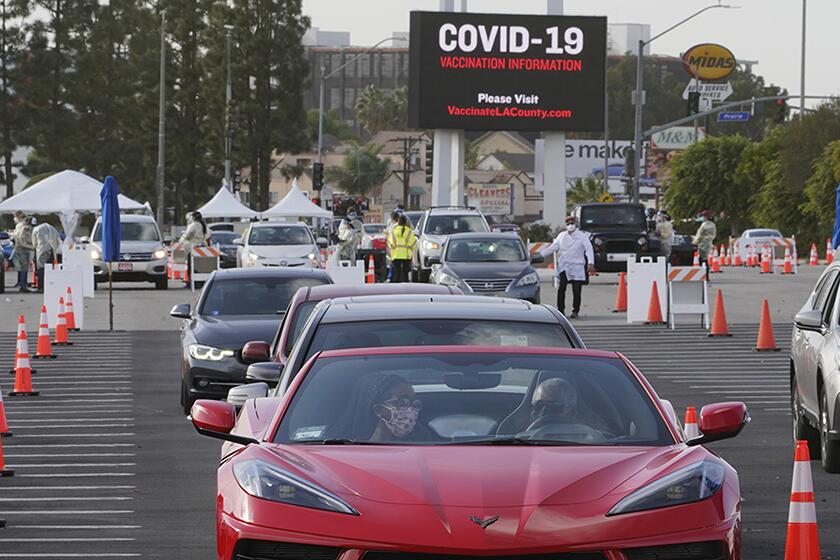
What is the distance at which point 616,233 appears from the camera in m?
45.0

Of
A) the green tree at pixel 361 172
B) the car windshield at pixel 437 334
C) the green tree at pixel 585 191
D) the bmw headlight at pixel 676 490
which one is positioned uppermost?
the green tree at pixel 361 172

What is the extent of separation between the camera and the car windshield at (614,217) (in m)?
45.6

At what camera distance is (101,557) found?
33.5ft

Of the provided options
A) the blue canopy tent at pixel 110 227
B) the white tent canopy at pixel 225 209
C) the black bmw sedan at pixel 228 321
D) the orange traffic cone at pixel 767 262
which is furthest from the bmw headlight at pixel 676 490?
the white tent canopy at pixel 225 209

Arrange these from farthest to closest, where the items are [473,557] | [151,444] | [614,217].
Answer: [614,217]
[151,444]
[473,557]

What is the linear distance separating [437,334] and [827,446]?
4965 millimetres

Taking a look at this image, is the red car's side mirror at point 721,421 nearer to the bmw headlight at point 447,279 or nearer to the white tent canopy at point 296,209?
the bmw headlight at point 447,279

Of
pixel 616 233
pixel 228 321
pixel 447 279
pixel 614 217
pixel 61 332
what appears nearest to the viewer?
pixel 228 321

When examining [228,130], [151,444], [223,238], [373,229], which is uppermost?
[228,130]

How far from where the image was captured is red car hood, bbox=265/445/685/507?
674 cm

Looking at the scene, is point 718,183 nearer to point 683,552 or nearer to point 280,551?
point 683,552

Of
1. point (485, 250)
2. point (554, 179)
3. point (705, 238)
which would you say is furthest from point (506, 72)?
→ point (485, 250)

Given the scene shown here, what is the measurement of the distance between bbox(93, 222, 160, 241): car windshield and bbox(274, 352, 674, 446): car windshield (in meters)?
37.1

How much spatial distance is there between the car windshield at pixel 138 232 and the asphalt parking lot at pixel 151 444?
12962 millimetres
